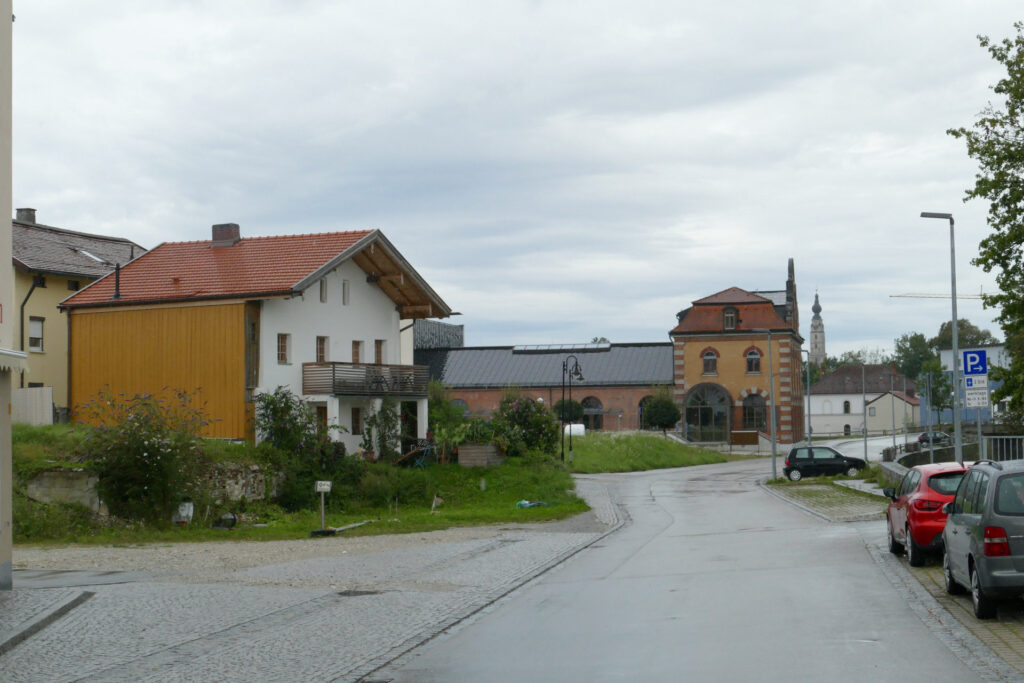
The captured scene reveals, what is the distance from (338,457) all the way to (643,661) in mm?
27134

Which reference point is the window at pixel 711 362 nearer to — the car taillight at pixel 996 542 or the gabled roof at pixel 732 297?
the gabled roof at pixel 732 297

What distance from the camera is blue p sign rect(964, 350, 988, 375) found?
73.5 feet

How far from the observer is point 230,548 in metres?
22.3

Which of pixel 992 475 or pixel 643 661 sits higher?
pixel 992 475

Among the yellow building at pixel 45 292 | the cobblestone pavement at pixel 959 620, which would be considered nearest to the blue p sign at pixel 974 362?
the cobblestone pavement at pixel 959 620

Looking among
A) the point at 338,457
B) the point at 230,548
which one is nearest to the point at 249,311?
the point at 338,457

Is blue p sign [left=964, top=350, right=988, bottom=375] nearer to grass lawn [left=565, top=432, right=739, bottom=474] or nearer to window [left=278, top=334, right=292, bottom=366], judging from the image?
window [left=278, top=334, right=292, bottom=366]

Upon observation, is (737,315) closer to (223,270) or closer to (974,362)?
(223,270)

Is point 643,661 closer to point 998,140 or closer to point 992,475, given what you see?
point 992,475

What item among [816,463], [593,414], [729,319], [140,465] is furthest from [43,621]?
[729,319]

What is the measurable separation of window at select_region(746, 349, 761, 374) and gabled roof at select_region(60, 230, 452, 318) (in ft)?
136

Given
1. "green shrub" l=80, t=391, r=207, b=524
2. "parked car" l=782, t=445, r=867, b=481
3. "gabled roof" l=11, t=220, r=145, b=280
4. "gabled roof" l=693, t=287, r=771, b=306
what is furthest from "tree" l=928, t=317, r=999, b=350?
"green shrub" l=80, t=391, r=207, b=524

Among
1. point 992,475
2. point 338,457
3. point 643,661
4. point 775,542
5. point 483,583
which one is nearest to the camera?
point 643,661

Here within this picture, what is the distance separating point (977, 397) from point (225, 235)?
95.6ft
